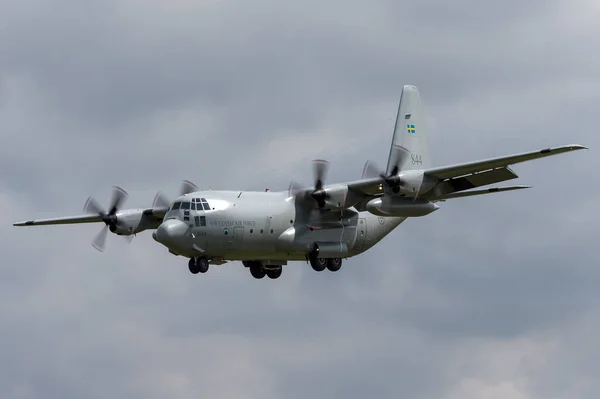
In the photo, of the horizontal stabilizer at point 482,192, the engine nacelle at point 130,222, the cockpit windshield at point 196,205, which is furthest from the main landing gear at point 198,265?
the horizontal stabilizer at point 482,192

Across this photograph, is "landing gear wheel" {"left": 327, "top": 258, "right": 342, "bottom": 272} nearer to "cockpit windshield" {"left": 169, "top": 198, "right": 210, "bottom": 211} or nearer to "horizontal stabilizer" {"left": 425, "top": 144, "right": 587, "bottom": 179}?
"horizontal stabilizer" {"left": 425, "top": 144, "right": 587, "bottom": 179}

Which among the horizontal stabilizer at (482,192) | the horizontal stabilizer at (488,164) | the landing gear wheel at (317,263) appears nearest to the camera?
Result: the horizontal stabilizer at (488,164)

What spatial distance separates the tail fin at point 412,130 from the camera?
4823cm

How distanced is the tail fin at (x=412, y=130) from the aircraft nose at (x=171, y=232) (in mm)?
9752

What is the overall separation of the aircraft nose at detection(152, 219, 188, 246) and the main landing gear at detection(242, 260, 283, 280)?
5.34 m

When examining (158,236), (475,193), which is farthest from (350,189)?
(158,236)

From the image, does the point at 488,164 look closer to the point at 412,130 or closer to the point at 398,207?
the point at 398,207

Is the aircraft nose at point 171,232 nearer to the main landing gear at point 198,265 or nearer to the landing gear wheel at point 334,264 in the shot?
the main landing gear at point 198,265

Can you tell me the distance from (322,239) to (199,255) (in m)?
5.16

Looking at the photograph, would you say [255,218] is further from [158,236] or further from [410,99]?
[410,99]

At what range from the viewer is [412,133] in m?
48.7

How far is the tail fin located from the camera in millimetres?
48234

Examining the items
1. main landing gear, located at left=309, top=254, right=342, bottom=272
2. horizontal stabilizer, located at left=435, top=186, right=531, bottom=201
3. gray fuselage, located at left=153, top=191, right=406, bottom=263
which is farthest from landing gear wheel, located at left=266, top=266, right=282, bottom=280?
horizontal stabilizer, located at left=435, top=186, right=531, bottom=201

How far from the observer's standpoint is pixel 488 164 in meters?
41.9
